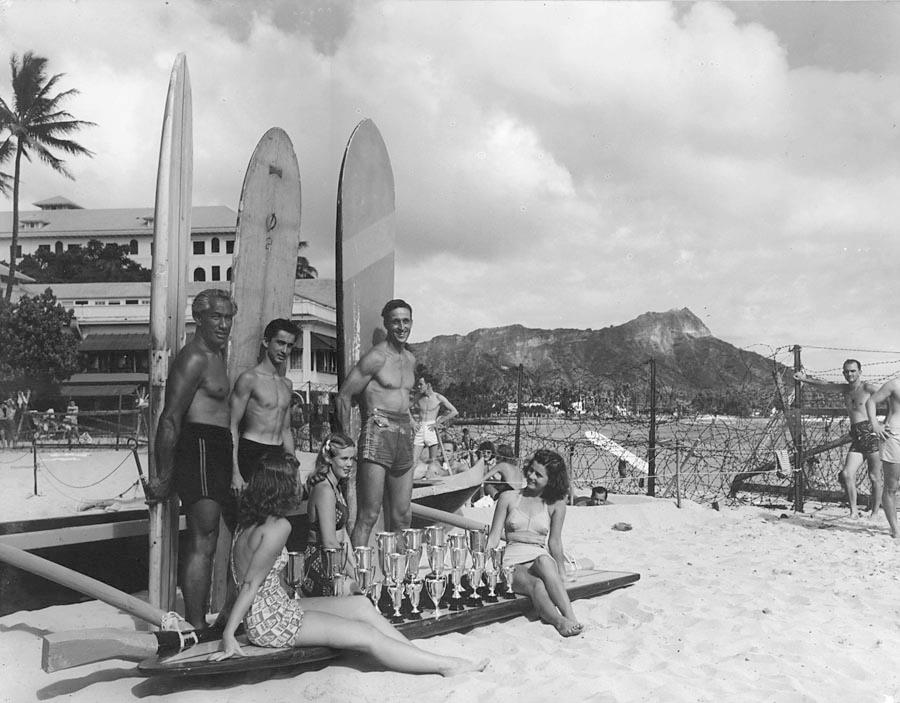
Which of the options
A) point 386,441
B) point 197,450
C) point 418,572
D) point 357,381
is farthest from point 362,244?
point 418,572

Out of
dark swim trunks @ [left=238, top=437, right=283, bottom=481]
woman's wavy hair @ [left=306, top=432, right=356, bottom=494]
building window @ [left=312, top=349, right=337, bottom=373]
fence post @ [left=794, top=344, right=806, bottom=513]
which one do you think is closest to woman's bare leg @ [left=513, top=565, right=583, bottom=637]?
woman's wavy hair @ [left=306, top=432, right=356, bottom=494]

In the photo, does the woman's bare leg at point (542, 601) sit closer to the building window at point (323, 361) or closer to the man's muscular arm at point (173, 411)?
the man's muscular arm at point (173, 411)

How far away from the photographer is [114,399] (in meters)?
28.8

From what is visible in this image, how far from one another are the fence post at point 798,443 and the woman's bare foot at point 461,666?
6.53 meters

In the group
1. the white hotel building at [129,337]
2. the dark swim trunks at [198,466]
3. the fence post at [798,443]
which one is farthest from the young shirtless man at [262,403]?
the white hotel building at [129,337]

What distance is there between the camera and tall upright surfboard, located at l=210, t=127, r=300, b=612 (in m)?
4.80

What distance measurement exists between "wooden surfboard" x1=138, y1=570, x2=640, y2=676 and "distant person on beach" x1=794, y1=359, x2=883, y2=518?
4591mm

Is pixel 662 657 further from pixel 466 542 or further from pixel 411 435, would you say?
pixel 411 435

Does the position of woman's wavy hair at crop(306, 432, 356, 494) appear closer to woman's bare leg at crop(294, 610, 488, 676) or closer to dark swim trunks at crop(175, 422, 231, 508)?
dark swim trunks at crop(175, 422, 231, 508)

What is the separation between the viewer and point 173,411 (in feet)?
12.2

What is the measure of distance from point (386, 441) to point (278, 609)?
1596 millimetres

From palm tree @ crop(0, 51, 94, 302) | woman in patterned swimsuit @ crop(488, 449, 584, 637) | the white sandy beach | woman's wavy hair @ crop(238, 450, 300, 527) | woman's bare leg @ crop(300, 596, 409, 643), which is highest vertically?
palm tree @ crop(0, 51, 94, 302)

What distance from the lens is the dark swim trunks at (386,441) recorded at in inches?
181

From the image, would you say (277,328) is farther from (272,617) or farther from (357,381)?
(272,617)
